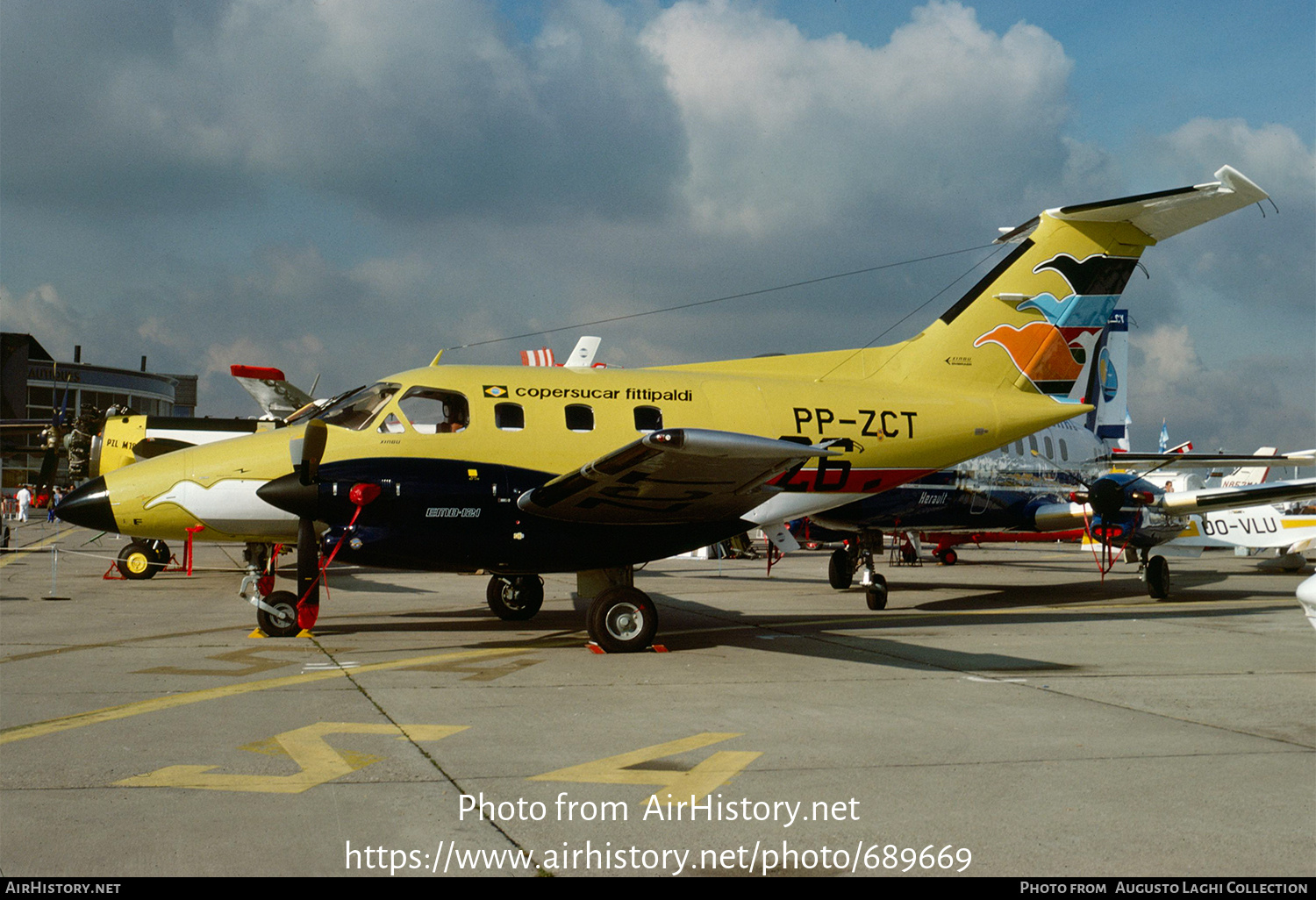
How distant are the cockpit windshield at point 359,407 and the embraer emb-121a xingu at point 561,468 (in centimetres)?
2

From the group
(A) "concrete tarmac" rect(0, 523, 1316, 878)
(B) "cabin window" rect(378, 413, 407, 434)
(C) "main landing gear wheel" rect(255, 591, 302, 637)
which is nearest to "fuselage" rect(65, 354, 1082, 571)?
(B) "cabin window" rect(378, 413, 407, 434)

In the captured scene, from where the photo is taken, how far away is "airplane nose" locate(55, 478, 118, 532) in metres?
11.3

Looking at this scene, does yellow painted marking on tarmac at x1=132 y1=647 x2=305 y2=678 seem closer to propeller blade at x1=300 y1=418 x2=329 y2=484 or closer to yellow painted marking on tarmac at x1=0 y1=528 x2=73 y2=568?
propeller blade at x1=300 y1=418 x2=329 y2=484

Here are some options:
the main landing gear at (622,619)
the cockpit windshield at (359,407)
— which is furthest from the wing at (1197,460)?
the cockpit windshield at (359,407)

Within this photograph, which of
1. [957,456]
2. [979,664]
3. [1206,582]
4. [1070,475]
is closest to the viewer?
[979,664]

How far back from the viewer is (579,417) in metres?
11.7

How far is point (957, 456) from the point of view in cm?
1354

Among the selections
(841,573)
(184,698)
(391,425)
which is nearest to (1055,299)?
(841,573)

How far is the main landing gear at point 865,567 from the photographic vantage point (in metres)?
15.2

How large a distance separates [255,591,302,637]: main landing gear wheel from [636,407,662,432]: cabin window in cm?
456

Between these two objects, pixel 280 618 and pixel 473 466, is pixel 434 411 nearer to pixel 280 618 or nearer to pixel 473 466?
pixel 473 466
